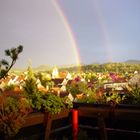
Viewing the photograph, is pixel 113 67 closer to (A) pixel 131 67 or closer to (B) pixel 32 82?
(A) pixel 131 67

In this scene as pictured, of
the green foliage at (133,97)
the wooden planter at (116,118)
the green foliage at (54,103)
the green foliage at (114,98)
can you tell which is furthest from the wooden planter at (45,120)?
the green foliage at (133,97)

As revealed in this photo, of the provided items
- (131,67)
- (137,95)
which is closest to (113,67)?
(131,67)

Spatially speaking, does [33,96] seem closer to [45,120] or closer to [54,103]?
[54,103]

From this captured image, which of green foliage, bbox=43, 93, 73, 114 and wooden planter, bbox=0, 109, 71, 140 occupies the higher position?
green foliage, bbox=43, 93, 73, 114

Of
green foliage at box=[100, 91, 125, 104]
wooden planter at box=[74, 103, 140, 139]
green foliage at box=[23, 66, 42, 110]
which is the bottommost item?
wooden planter at box=[74, 103, 140, 139]

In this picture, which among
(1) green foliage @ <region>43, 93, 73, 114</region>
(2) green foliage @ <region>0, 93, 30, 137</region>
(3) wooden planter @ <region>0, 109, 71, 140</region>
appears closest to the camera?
(2) green foliage @ <region>0, 93, 30, 137</region>

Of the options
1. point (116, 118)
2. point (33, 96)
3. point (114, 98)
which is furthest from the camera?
point (114, 98)

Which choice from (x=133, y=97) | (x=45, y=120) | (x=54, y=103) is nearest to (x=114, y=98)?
(x=133, y=97)

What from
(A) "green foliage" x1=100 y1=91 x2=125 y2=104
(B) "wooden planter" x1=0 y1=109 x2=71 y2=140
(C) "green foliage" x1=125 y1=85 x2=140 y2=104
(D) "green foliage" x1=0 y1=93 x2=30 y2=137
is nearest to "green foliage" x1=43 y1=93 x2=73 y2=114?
(B) "wooden planter" x1=0 y1=109 x2=71 y2=140

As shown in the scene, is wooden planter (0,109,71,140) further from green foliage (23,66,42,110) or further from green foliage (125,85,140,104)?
green foliage (125,85,140,104)

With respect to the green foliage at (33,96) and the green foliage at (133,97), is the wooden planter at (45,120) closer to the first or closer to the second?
the green foliage at (33,96)

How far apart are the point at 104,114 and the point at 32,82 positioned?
6.48 ft

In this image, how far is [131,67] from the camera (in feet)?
373

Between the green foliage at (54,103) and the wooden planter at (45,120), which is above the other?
the green foliage at (54,103)
